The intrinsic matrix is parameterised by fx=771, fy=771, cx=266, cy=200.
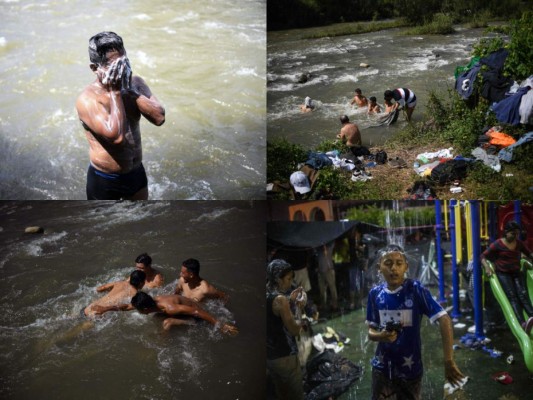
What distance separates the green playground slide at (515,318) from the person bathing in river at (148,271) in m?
1.94

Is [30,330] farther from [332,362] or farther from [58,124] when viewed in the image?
[332,362]

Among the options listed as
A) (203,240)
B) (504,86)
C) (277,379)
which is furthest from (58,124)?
(504,86)

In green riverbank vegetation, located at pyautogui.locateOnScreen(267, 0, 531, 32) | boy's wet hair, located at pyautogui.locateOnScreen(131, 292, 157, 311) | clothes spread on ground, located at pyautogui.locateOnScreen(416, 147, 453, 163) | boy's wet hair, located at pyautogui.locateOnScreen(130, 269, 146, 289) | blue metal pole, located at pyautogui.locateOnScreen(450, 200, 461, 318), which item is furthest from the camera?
green riverbank vegetation, located at pyautogui.locateOnScreen(267, 0, 531, 32)

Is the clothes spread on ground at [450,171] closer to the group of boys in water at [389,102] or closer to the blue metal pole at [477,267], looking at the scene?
the blue metal pole at [477,267]

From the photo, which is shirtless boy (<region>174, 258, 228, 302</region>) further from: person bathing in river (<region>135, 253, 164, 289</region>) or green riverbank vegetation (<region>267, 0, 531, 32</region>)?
green riverbank vegetation (<region>267, 0, 531, 32</region>)

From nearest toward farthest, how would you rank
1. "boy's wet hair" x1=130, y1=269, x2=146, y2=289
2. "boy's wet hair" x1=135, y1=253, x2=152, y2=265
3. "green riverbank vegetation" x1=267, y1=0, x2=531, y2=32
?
"boy's wet hair" x1=130, y1=269, x2=146, y2=289, "boy's wet hair" x1=135, y1=253, x2=152, y2=265, "green riverbank vegetation" x1=267, y1=0, x2=531, y2=32

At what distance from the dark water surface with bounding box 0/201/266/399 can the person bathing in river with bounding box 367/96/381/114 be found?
953 mm

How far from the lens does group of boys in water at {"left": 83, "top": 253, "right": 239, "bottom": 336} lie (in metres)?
4.48

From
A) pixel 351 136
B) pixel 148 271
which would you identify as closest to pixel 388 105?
pixel 351 136

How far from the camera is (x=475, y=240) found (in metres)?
4.43

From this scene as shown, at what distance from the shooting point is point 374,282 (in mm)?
4375

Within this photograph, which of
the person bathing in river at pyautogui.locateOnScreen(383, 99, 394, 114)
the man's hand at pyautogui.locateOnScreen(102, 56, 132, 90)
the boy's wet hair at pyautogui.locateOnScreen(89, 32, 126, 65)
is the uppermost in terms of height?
the boy's wet hair at pyautogui.locateOnScreen(89, 32, 126, 65)

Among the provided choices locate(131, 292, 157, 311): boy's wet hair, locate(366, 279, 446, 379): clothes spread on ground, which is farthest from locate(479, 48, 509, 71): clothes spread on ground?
locate(131, 292, 157, 311): boy's wet hair

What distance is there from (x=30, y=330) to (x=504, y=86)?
3.22 m
